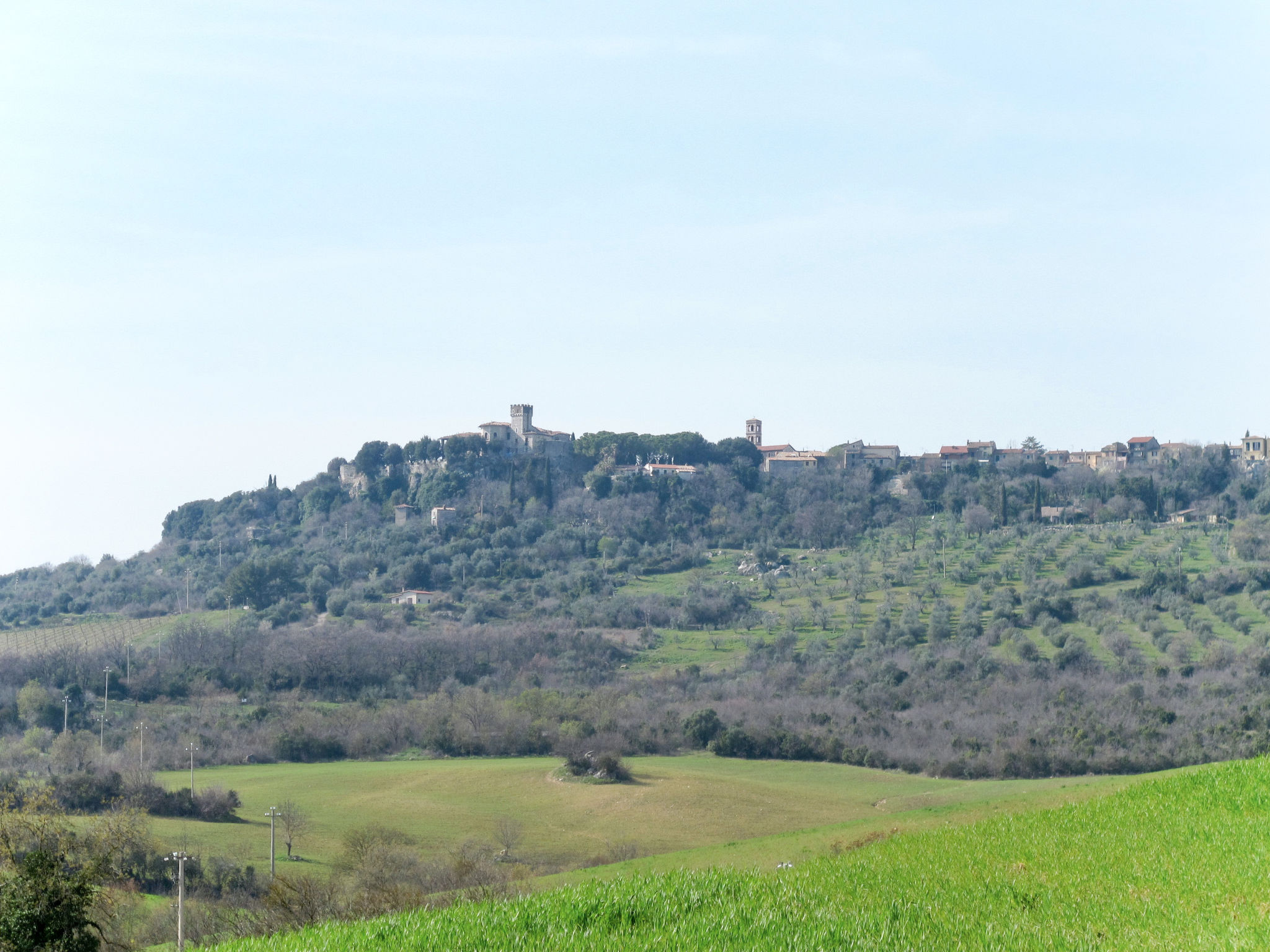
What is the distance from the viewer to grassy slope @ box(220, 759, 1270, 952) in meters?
8.22

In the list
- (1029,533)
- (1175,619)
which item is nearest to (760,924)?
(1175,619)

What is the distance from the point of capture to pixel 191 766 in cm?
5000

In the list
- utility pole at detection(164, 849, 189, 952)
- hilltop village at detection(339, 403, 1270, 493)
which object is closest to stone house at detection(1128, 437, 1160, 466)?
Result: hilltop village at detection(339, 403, 1270, 493)

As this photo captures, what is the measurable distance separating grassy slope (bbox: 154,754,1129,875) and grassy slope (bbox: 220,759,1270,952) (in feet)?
49.3

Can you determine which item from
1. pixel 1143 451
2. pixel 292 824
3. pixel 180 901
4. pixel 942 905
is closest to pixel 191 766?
pixel 292 824

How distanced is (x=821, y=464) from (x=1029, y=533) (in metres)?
25.5

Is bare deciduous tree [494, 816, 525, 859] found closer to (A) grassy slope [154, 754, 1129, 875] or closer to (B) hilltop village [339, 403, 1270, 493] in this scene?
(A) grassy slope [154, 754, 1129, 875]

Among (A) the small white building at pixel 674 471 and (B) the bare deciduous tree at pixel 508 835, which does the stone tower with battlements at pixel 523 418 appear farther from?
(B) the bare deciduous tree at pixel 508 835

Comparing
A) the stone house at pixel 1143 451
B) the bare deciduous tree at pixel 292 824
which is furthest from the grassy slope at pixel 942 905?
the stone house at pixel 1143 451

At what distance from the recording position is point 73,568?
114125 mm

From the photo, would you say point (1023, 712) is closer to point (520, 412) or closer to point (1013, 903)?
point (1013, 903)

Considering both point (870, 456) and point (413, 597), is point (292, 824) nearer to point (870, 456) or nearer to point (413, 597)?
point (413, 597)

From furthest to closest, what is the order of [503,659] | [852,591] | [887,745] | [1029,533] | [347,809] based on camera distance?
[1029,533] → [852,591] → [503,659] → [887,745] → [347,809]

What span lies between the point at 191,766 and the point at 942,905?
150ft
